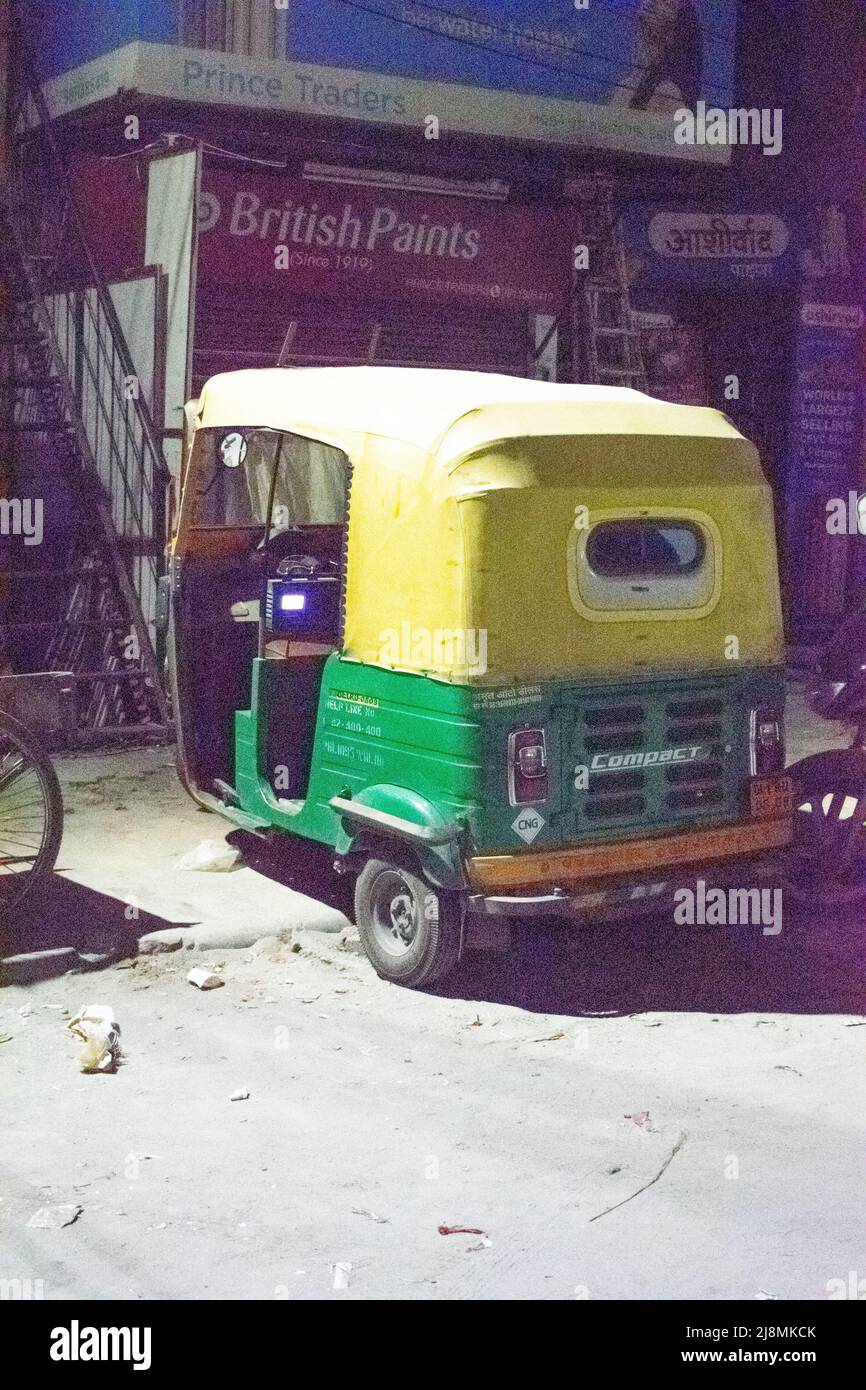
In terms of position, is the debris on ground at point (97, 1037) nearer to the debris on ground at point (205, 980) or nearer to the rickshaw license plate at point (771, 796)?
the debris on ground at point (205, 980)

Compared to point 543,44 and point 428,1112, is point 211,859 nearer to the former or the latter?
point 428,1112

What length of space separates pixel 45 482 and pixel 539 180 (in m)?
5.85

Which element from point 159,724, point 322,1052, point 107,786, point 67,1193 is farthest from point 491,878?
point 159,724

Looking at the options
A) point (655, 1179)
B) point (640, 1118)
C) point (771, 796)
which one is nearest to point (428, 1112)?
point (640, 1118)

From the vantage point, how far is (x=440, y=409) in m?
6.98

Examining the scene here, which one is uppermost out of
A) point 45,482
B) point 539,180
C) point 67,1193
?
point 539,180

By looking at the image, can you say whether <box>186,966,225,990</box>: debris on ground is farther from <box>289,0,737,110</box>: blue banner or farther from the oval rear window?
<box>289,0,737,110</box>: blue banner

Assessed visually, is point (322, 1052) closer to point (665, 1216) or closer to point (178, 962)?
point (178, 962)

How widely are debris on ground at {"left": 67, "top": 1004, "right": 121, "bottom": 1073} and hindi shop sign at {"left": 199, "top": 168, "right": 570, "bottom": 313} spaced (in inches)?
365

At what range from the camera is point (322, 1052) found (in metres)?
6.45

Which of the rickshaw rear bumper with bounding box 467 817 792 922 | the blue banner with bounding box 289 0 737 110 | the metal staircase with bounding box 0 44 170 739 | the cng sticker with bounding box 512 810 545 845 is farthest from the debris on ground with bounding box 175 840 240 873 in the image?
the blue banner with bounding box 289 0 737 110

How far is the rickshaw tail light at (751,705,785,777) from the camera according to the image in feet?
24.7

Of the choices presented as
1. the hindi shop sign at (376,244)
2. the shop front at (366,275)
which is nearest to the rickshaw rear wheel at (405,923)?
the shop front at (366,275)

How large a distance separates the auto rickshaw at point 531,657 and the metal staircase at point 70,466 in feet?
16.8
